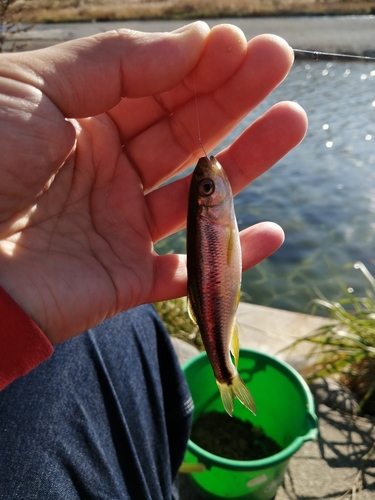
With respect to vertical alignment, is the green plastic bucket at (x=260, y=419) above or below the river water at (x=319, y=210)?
above

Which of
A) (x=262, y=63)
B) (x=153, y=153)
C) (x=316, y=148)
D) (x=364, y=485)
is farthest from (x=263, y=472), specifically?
(x=316, y=148)

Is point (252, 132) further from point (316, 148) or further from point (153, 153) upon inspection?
point (316, 148)

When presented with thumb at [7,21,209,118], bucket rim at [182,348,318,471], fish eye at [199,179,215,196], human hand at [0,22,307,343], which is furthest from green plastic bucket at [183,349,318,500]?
thumb at [7,21,209,118]

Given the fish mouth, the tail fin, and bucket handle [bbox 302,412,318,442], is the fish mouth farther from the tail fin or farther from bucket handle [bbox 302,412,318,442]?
bucket handle [bbox 302,412,318,442]

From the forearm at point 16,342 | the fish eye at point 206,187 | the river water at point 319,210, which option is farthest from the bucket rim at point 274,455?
the river water at point 319,210

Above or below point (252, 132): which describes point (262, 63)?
above

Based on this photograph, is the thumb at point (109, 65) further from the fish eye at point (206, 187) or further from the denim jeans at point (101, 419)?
the denim jeans at point (101, 419)
